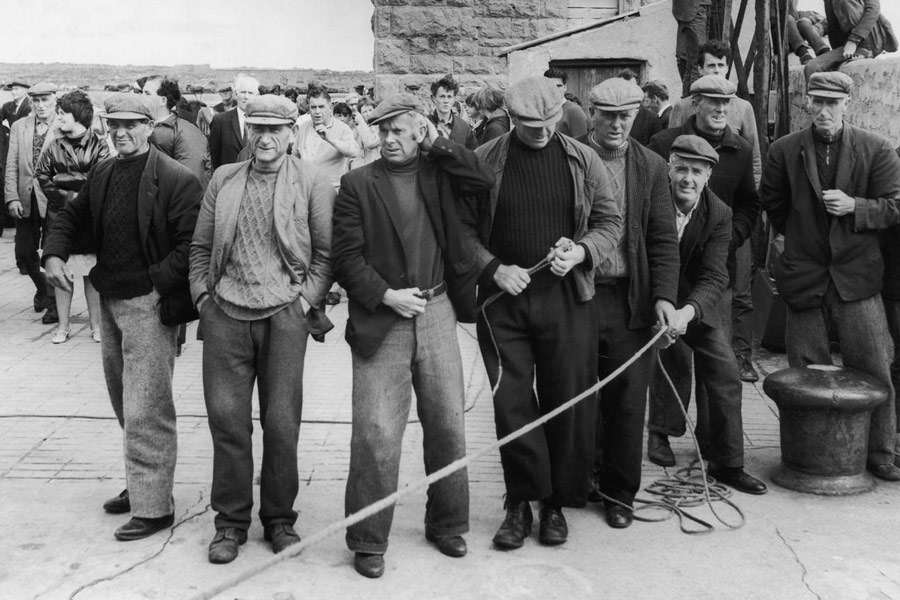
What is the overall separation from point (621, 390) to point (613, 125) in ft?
4.04

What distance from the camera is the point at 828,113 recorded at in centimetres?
578

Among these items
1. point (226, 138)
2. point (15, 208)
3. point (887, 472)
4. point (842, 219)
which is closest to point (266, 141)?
point (842, 219)

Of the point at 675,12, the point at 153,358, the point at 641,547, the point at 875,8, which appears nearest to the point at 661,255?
the point at 641,547

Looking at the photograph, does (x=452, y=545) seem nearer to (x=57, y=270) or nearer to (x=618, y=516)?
(x=618, y=516)

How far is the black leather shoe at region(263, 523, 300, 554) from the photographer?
4766 mm

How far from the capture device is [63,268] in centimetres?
511

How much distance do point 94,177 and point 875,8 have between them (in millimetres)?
6579

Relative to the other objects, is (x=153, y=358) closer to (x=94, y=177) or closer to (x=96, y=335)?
(x=94, y=177)

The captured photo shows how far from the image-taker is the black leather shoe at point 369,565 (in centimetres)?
458

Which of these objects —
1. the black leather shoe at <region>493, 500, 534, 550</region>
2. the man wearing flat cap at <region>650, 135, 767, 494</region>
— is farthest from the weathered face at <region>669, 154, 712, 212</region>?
the black leather shoe at <region>493, 500, 534, 550</region>

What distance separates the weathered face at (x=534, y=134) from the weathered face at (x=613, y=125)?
1.22 feet

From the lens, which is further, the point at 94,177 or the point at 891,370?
the point at 891,370

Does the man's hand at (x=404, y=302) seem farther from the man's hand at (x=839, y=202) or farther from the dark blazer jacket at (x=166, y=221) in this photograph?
the man's hand at (x=839, y=202)

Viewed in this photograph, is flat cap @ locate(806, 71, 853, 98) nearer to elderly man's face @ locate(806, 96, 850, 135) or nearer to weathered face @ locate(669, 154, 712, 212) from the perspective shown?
elderly man's face @ locate(806, 96, 850, 135)
